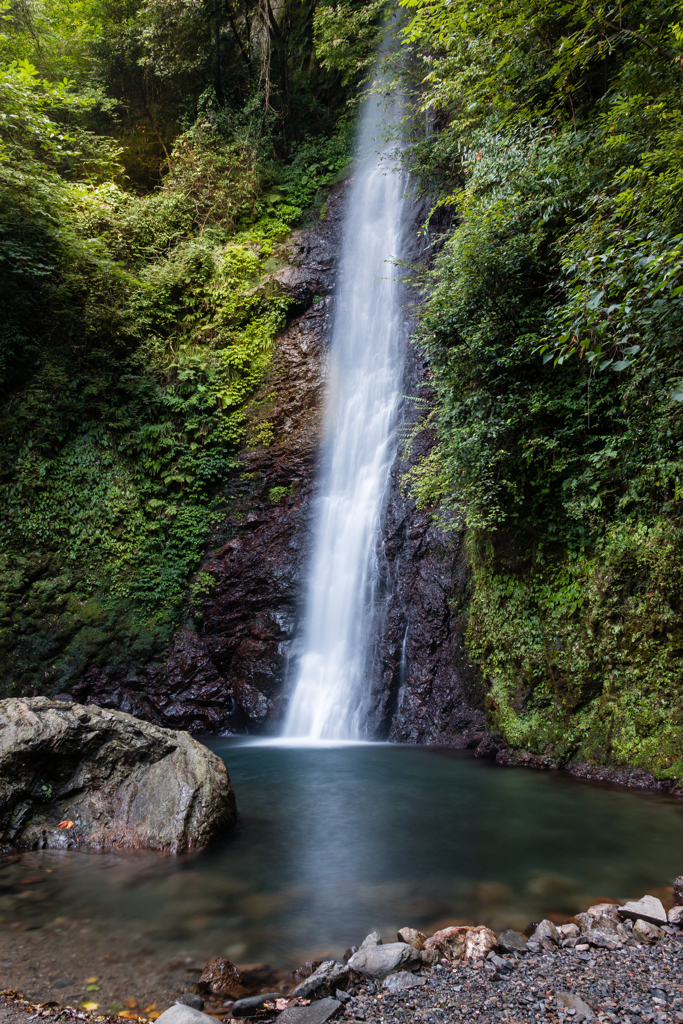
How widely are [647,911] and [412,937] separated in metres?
1.46

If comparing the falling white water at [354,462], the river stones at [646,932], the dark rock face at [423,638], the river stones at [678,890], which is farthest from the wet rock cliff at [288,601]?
the river stones at [646,932]

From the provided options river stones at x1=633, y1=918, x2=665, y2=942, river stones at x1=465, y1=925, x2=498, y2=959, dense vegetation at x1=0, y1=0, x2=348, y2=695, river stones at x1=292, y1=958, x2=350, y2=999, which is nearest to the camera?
river stones at x1=292, y1=958, x2=350, y2=999

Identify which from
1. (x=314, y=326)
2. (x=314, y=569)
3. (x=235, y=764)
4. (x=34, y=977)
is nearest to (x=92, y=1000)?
(x=34, y=977)

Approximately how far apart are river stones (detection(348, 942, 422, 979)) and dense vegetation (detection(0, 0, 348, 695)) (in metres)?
8.86

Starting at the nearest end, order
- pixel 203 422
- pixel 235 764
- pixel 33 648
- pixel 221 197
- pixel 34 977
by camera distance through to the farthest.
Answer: pixel 34 977 → pixel 235 764 → pixel 33 648 → pixel 203 422 → pixel 221 197

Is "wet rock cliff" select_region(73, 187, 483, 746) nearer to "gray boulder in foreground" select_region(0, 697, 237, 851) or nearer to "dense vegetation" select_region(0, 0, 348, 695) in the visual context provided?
"dense vegetation" select_region(0, 0, 348, 695)

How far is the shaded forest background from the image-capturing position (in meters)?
6.06

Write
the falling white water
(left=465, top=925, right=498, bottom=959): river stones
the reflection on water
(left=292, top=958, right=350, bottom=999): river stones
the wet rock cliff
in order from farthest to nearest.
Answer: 1. the falling white water
2. the wet rock cliff
3. the reflection on water
4. (left=465, top=925, right=498, bottom=959): river stones
5. (left=292, top=958, right=350, bottom=999): river stones

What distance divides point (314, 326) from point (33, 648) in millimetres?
9265

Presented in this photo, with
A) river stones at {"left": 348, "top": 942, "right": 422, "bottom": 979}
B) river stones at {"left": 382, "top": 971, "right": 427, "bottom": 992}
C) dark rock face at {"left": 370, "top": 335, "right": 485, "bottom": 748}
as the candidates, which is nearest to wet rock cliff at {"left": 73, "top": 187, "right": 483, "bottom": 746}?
dark rock face at {"left": 370, "top": 335, "right": 485, "bottom": 748}

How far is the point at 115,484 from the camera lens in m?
11.9

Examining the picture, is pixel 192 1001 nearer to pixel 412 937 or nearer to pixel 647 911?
pixel 412 937

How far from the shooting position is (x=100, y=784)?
505cm

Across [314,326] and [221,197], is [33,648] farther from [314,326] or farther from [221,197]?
[221,197]
